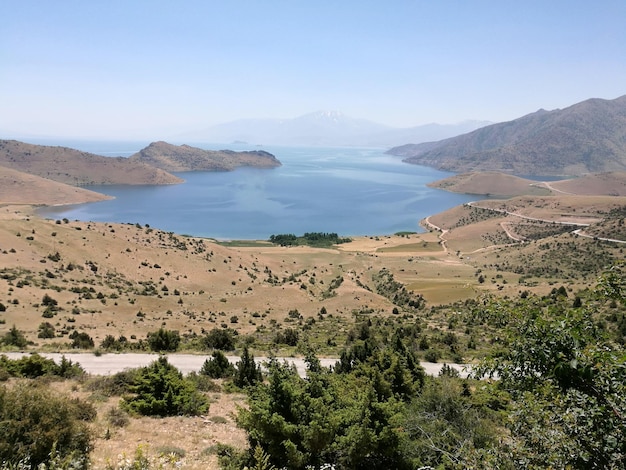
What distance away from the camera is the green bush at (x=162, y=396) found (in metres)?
10.3

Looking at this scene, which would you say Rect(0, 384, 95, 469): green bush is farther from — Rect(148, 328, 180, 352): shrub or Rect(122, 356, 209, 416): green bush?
Rect(148, 328, 180, 352): shrub

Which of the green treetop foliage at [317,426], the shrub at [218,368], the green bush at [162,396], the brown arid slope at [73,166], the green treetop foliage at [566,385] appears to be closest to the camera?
the green treetop foliage at [566,385]

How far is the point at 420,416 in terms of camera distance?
8.51 metres

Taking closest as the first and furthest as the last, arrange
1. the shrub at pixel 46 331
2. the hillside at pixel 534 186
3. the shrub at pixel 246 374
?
the shrub at pixel 246 374, the shrub at pixel 46 331, the hillside at pixel 534 186

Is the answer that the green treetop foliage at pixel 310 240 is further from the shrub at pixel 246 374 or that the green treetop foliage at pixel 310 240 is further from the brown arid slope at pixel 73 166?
the brown arid slope at pixel 73 166

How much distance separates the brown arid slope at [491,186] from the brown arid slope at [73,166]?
13466 centimetres

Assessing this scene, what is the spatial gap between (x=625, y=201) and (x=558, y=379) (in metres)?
116

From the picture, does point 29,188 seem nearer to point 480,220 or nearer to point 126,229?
point 126,229

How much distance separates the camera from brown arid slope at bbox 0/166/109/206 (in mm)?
119812

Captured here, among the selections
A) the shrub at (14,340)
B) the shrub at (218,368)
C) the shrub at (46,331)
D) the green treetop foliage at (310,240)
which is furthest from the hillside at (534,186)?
the shrub at (14,340)

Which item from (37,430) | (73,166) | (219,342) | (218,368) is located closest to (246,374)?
(218,368)

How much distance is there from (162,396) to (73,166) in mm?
194158

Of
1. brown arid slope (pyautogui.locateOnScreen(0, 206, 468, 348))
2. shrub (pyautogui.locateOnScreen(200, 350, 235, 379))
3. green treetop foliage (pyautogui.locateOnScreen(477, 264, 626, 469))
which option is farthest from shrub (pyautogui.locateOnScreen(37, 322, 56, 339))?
green treetop foliage (pyautogui.locateOnScreen(477, 264, 626, 469))

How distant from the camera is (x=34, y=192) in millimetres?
124688
